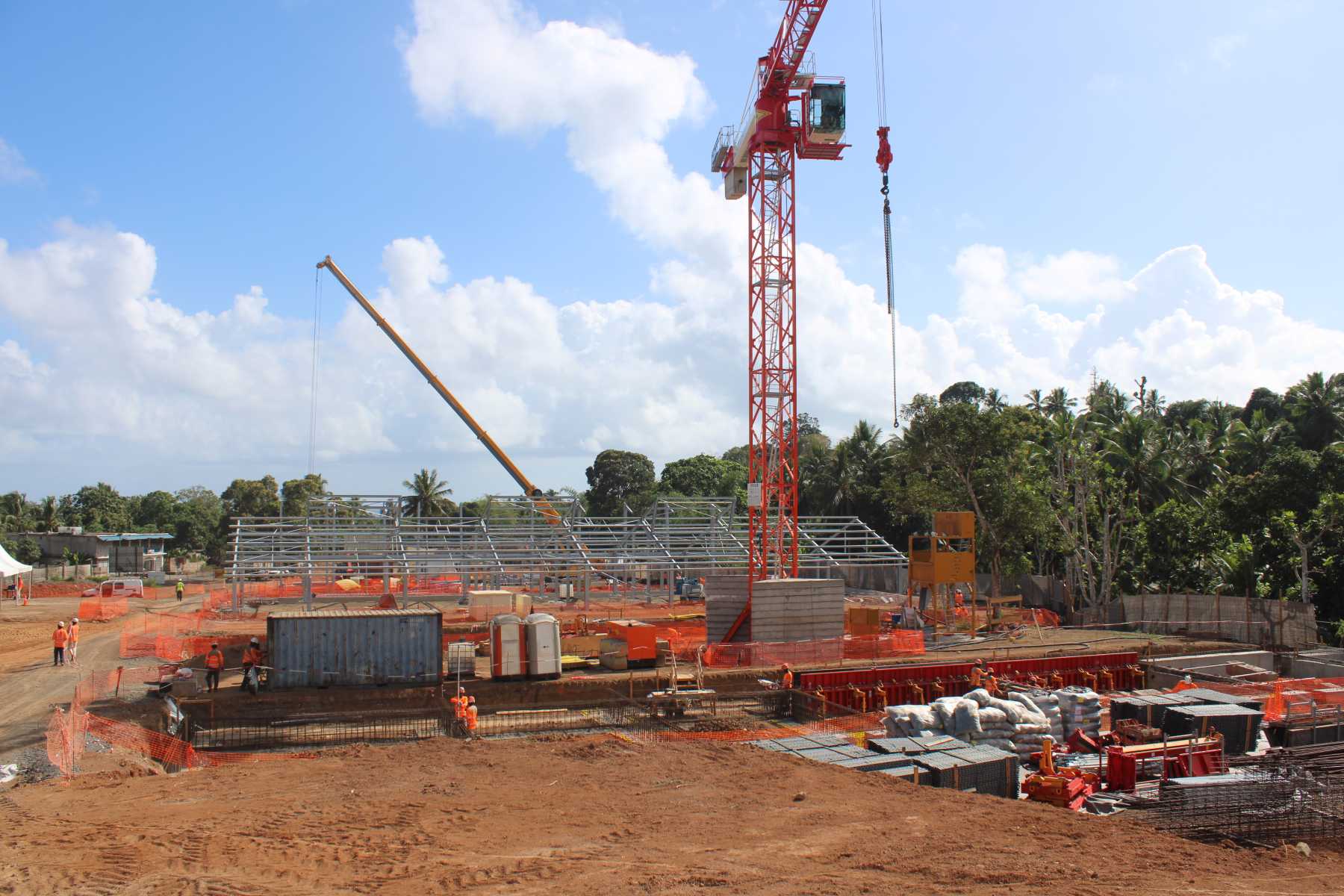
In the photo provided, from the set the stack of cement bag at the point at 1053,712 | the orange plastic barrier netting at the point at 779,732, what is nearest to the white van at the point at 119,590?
the orange plastic barrier netting at the point at 779,732

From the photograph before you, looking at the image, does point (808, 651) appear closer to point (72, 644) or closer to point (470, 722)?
point (470, 722)

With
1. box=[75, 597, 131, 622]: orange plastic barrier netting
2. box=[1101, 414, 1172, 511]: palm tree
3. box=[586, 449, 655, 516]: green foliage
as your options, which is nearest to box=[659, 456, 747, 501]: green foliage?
box=[586, 449, 655, 516]: green foliage

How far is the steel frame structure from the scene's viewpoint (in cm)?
3381

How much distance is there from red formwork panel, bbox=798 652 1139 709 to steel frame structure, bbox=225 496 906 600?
426 inches

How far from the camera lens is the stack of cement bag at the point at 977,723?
1912cm

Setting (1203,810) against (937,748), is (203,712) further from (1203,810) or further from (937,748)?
(1203,810)

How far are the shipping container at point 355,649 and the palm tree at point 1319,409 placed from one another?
147 ft

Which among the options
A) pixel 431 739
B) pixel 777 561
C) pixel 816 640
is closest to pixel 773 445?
pixel 777 561

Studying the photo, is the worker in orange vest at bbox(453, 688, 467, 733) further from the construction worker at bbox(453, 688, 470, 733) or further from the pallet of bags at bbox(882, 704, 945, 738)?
the pallet of bags at bbox(882, 704, 945, 738)

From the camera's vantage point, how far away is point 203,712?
21297 mm

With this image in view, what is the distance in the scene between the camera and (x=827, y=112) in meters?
32.6

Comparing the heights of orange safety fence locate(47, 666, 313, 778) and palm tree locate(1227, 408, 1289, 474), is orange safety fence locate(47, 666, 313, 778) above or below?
below

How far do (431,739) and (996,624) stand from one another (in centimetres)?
2338

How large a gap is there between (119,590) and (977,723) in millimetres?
51487
